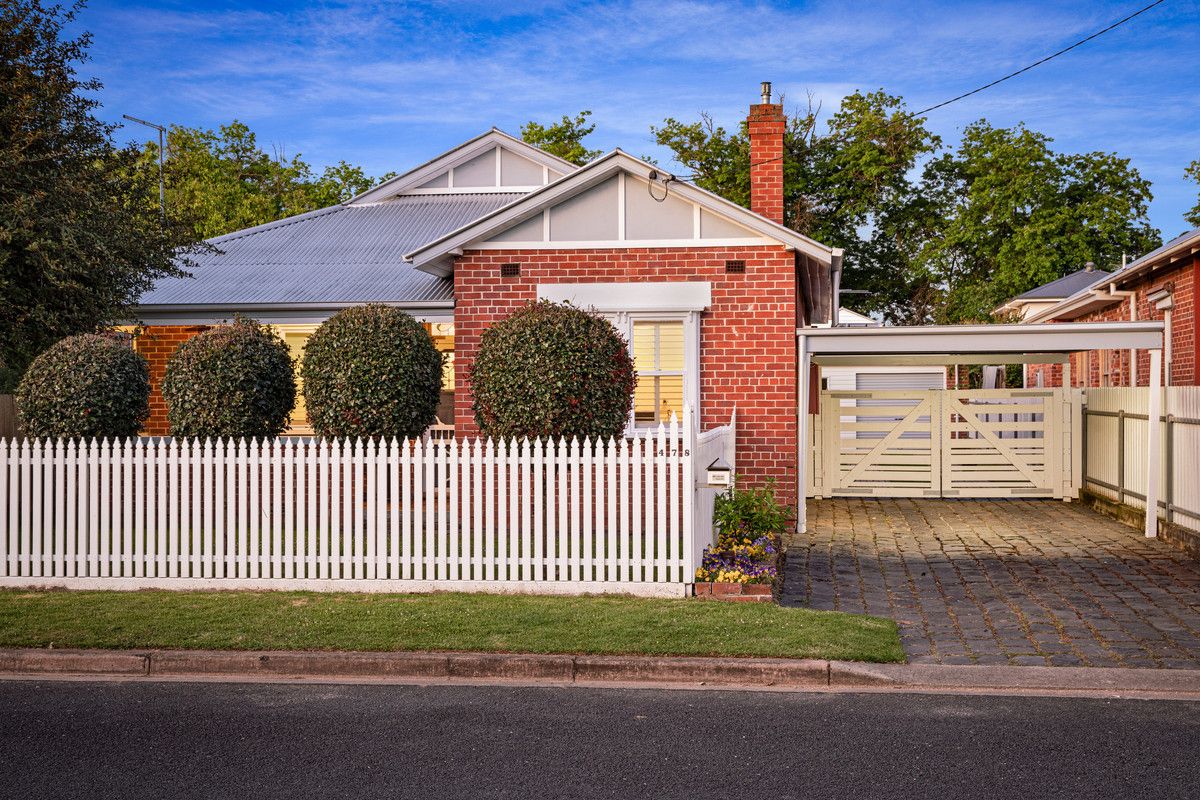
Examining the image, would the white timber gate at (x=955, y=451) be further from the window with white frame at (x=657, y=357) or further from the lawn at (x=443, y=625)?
the lawn at (x=443, y=625)

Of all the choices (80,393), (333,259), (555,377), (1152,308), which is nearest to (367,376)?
(555,377)

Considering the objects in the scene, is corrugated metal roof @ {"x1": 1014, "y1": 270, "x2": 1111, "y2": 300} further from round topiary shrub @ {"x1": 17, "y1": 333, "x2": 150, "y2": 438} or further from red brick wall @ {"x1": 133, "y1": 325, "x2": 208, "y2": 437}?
round topiary shrub @ {"x1": 17, "y1": 333, "x2": 150, "y2": 438}

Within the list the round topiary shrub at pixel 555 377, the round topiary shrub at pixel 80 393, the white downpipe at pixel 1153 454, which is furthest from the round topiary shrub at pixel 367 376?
the white downpipe at pixel 1153 454

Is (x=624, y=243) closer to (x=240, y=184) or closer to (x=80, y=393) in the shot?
(x=80, y=393)

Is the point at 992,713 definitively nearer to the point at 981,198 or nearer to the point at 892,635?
the point at 892,635

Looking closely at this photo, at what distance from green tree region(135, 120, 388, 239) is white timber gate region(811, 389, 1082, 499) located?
28083 mm

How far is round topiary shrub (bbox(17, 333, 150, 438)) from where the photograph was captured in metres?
11.0

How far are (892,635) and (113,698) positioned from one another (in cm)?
514

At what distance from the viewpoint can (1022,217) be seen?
4628cm

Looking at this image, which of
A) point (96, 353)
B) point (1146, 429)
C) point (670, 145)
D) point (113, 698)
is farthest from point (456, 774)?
point (670, 145)

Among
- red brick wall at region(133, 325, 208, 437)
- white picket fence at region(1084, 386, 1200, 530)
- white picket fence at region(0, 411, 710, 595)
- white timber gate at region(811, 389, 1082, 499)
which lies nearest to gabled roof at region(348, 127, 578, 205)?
red brick wall at region(133, 325, 208, 437)

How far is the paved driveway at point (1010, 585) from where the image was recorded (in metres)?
7.80

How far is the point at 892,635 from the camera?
7965mm

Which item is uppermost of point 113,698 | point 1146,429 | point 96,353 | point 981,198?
point 981,198
